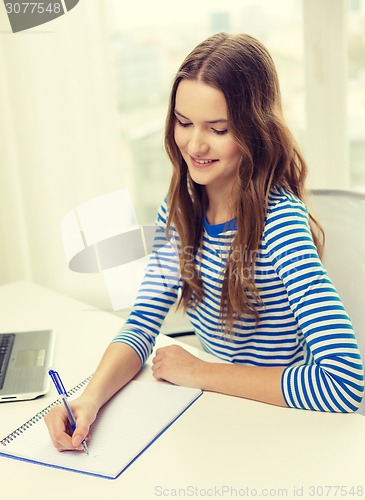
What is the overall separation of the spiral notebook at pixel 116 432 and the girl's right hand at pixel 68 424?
0.01m

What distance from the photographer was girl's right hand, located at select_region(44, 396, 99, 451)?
972mm

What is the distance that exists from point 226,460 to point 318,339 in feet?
0.81

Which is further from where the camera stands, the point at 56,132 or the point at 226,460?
the point at 56,132

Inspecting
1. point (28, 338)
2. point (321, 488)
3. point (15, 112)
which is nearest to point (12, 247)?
point (15, 112)

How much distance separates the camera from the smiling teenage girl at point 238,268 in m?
1.05

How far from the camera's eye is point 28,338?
4.51 feet

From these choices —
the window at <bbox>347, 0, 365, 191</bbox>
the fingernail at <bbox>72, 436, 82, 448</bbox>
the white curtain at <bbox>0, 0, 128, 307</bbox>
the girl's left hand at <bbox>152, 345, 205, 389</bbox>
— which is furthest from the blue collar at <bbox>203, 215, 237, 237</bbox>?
the window at <bbox>347, 0, 365, 191</bbox>

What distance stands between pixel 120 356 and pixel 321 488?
1.48ft

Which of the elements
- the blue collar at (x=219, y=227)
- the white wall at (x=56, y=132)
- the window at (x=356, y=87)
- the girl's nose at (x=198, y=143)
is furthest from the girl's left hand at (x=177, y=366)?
the window at (x=356, y=87)

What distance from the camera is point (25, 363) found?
127cm

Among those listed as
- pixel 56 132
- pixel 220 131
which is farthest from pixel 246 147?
pixel 56 132

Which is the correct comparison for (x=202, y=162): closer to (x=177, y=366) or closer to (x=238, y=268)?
(x=238, y=268)

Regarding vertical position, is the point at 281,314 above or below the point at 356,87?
→ below

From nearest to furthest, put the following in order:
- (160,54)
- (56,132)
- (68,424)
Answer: (68,424), (56,132), (160,54)
